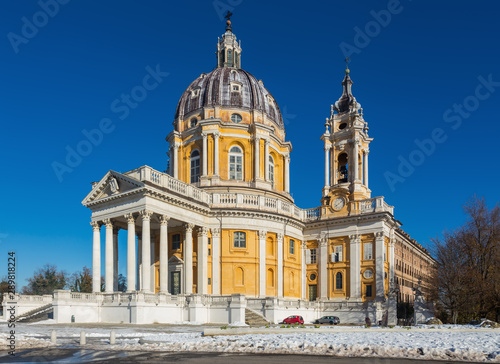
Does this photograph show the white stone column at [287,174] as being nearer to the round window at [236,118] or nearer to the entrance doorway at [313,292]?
the round window at [236,118]

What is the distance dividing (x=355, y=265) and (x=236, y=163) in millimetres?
16128

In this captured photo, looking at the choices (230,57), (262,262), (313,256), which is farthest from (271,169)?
(230,57)

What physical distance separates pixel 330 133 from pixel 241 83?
11505 mm

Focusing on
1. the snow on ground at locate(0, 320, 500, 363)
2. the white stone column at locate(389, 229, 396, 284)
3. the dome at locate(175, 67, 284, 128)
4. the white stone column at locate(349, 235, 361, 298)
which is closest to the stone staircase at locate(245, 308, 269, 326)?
the white stone column at locate(349, 235, 361, 298)

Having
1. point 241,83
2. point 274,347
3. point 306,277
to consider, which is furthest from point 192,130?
point 274,347

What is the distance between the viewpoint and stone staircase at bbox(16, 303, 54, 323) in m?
36.2

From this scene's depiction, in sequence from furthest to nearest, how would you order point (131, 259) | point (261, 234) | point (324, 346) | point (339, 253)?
point (339, 253)
point (261, 234)
point (131, 259)
point (324, 346)

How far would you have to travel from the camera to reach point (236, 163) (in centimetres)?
5225

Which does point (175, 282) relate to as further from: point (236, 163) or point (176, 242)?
point (236, 163)

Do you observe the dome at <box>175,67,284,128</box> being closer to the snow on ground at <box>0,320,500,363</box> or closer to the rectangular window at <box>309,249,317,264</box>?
the rectangular window at <box>309,249,317,264</box>

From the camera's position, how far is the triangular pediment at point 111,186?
38406mm

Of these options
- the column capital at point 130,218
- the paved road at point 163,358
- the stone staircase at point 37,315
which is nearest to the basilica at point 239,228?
the column capital at point 130,218

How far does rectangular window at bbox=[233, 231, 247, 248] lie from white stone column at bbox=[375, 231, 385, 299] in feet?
40.2

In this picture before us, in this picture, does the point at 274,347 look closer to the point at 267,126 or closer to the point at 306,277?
the point at 306,277
